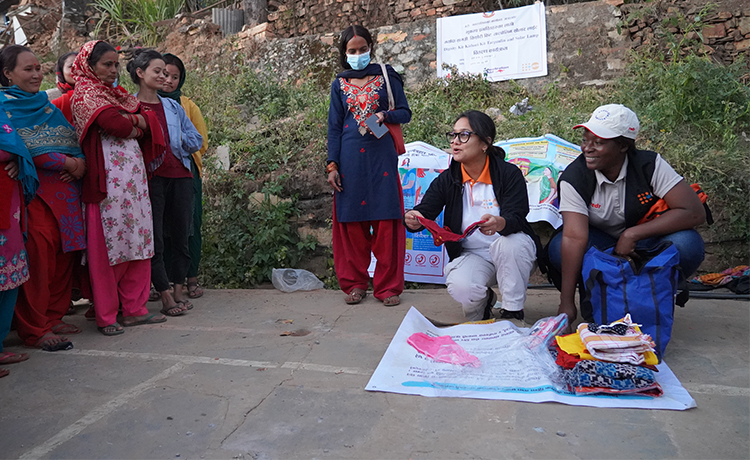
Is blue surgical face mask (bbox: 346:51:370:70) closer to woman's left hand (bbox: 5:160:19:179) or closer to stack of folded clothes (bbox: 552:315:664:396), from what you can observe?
woman's left hand (bbox: 5:160:19:179)

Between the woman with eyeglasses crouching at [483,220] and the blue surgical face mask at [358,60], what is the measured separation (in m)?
0.96

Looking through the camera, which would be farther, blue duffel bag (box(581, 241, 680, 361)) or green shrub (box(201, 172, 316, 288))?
green shrub (box(201, 172, 316, 288))

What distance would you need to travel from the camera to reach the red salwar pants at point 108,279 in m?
3.24

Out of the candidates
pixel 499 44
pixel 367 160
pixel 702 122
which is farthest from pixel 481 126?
pixel 499 44

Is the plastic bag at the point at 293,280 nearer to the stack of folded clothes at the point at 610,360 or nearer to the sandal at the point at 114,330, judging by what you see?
the sandal at the point at 114,330

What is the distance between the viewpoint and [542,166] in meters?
4.23

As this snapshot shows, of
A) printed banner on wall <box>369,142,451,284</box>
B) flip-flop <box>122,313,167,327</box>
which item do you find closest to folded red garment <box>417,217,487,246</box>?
printed banner on wall <box>369,142,451,284</box>

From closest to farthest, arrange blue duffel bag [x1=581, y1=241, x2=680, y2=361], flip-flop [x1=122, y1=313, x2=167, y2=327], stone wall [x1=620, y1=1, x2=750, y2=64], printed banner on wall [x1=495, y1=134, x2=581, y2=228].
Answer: blue duffel bag [x1=581, y1=241, x2=680, y2=361] < flip-flop [x1=122, y1=313, x2=167, y2=327] < printed banner on wall [x1=495, y1=134, x2=581, y2=228] < stone wall [x1=620, y1=1, x2=750, y2=64]

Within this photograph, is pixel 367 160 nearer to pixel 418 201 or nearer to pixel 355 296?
pixel 418 201

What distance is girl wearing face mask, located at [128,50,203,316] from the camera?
3596mm

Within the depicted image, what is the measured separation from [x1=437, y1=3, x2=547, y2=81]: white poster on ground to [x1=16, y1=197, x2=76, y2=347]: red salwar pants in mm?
5101


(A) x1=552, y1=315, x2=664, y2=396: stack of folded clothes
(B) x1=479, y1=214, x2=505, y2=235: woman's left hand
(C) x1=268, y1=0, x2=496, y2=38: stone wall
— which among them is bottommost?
(A) x1=552, y1=315, x2=664, y2=396: stack of folded clothes

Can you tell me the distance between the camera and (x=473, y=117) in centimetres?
315

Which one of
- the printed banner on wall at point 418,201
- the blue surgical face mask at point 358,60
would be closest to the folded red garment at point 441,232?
the printed banner on wall at point 418,201
